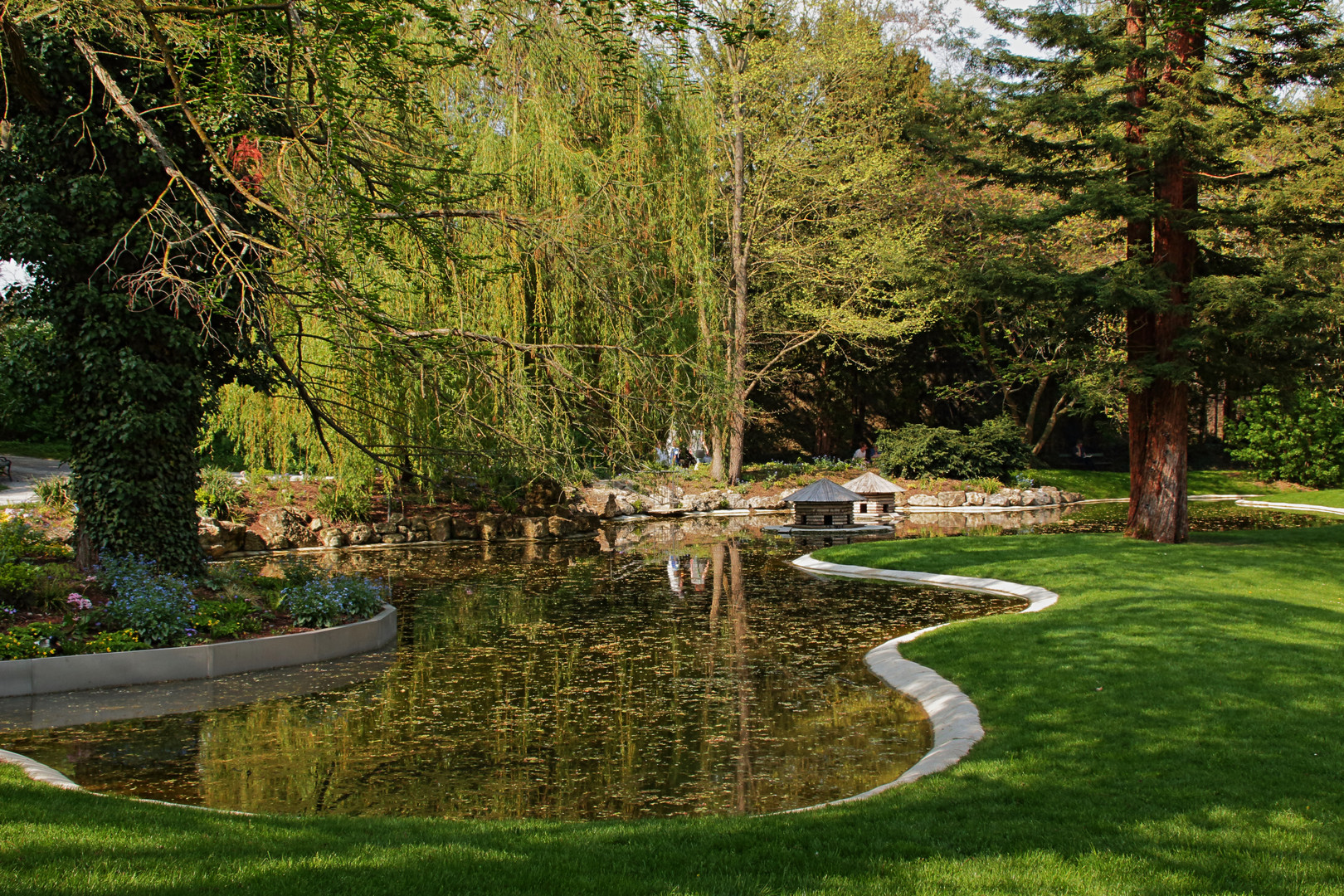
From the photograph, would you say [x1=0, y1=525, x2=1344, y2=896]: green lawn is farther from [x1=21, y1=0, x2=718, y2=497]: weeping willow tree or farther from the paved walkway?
the paved walkway

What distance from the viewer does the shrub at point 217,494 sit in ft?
62.1

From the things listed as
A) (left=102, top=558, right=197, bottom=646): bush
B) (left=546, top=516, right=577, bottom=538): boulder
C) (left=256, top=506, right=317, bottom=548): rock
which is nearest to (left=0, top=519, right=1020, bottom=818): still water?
(left=102, top=558, right=197, bottom=646): bush

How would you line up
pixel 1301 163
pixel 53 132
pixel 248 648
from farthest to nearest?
pixel 1301 163 → pixel 53 132 → pixel 248 648

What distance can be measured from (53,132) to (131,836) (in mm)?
8612

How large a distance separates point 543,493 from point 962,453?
14.2 m

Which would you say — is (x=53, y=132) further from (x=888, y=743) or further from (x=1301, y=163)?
(x=1301, y=163)

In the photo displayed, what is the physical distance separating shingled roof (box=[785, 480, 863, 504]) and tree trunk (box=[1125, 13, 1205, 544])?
635 cm

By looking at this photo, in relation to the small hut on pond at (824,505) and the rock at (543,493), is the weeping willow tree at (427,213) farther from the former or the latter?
the rock at (543,493)

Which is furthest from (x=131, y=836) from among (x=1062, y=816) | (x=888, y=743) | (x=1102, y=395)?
(x=1102, y=395)

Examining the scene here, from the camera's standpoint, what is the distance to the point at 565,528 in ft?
71.4

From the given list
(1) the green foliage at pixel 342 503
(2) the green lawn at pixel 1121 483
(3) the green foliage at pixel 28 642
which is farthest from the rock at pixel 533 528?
(2) the green lawn at pixel 1121 483

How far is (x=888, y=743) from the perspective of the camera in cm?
692

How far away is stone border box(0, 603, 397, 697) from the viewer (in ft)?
26.5

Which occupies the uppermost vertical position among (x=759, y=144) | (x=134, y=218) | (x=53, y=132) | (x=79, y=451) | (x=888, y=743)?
(x=759, y=144)
